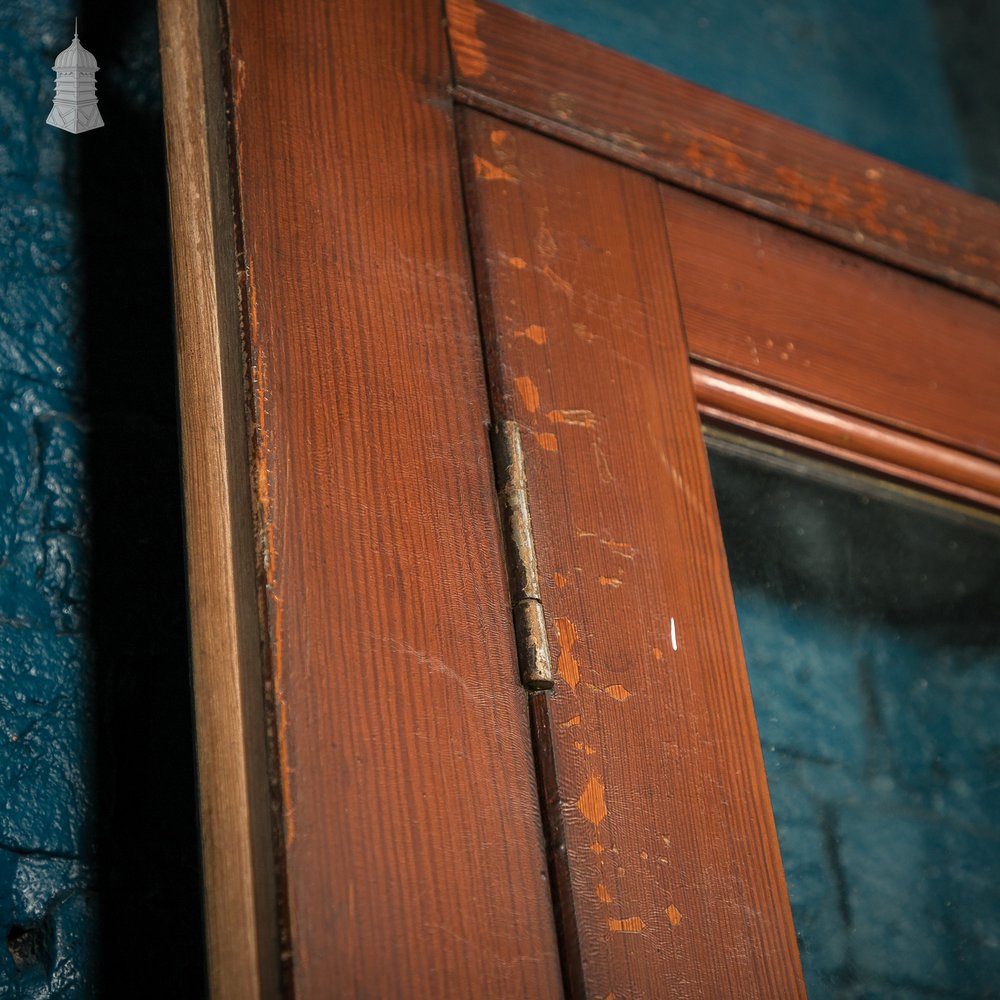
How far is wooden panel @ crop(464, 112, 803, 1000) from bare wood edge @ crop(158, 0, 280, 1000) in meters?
0.17

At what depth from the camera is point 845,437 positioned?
94cm

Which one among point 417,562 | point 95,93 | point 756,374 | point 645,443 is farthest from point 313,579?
point 95,93

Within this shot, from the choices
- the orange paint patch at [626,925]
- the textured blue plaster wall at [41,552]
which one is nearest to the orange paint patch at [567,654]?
the orange paint patch at [626,925]

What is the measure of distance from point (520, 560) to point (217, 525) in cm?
18

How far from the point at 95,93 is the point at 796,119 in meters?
0.98

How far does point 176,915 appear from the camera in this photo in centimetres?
78

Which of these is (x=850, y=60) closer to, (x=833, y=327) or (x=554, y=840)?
(x=833, y=327)

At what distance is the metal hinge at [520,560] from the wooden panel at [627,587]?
0.04ft

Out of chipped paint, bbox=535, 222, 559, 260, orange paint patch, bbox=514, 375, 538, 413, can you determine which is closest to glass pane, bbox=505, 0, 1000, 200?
chipped paint, bbox=535, 222, 559, 260

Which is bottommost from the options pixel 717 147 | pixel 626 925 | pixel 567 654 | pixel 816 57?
pixel 626 925

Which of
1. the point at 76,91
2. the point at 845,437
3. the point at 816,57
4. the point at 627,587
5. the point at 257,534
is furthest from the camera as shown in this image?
the point at 816,57

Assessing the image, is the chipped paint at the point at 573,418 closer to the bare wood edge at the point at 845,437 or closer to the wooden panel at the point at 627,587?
the wooden panel at the point at 627,587

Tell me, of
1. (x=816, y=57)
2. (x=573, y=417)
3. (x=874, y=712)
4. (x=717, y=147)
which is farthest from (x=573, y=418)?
(x=816, y=57)

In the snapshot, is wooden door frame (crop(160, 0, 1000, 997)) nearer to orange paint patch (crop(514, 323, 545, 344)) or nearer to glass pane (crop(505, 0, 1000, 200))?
orange paint patch (crop(514, 323, 545, 344))
